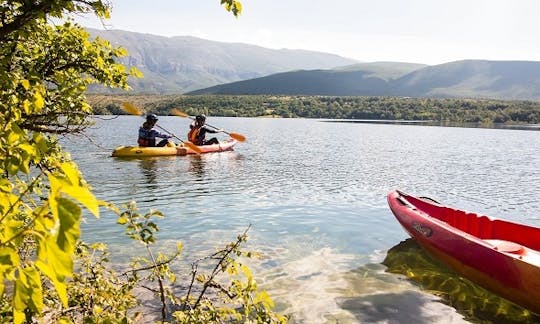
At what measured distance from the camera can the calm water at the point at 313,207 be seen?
9555 millimetres

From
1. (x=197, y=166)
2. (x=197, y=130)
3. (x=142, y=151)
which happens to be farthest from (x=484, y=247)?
(x=197, y=130)

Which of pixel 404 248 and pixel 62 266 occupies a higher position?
pixel 62 266

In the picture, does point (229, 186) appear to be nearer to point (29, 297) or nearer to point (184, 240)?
point (184, 240)

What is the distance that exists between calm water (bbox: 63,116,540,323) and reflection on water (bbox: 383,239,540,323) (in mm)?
393

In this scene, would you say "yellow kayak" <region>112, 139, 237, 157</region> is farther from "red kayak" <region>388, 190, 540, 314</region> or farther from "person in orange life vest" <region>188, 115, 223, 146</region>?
"red kayak" <region>388, 190, 540, 314</region>

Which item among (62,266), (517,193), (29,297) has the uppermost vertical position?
(62,266)

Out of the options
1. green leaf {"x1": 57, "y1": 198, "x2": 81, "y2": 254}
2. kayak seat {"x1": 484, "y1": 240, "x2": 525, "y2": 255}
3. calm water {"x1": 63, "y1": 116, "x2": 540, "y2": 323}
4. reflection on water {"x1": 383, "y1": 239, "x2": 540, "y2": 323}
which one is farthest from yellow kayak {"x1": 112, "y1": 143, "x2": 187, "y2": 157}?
green leaf {"x1": 57, "y1": 198, "x2": 81, "y2": 254}

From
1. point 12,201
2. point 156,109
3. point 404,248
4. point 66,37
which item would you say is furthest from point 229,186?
point 156,109

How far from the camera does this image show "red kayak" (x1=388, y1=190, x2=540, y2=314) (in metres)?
8.48

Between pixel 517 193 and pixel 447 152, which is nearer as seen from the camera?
pixel 517 193

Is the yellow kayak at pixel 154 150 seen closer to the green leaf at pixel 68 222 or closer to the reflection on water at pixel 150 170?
the reflection on water at pixel 150 170

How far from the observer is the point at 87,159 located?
2816 cm

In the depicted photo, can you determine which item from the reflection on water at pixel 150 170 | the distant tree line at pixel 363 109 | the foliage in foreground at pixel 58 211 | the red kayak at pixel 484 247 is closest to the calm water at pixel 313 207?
the reflection on water at pixel 150 170

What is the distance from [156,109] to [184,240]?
13377 centimetres
